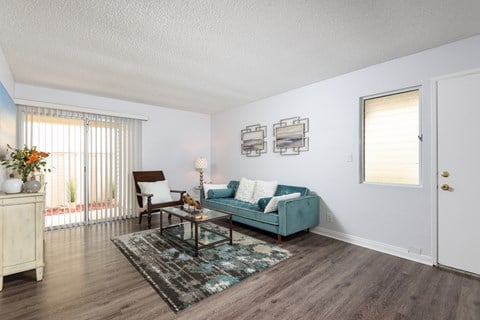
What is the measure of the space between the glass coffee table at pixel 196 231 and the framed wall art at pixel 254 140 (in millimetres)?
1840

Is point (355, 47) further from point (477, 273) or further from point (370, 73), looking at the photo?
point (477, 273)

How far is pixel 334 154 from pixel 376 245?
1349 millimetres

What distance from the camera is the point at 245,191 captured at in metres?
4.29

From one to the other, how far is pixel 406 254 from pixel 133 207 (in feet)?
15.1

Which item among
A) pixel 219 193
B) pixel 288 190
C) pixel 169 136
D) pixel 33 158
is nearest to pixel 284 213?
pixel 288 190

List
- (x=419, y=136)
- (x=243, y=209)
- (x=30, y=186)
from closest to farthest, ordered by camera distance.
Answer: (x=30, y=186) < (x=419, y=136) < (x=243, y=209)

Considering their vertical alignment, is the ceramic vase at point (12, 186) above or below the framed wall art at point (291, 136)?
below

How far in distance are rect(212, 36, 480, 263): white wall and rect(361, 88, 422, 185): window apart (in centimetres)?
14

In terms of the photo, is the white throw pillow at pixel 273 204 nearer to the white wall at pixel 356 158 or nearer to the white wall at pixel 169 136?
the white wall at pixel 356 158

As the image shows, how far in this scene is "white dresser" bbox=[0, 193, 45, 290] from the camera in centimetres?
202

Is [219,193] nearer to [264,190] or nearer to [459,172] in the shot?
[264,190]

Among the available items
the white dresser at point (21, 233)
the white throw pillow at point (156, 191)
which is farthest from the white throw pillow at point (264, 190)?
the white dresser at point (21, 233)

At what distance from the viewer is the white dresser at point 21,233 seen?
202 centimetres

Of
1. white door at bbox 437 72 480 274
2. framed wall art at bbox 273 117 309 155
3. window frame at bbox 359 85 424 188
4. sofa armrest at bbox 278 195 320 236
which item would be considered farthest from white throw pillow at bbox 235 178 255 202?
white door at bbox 437 72 480 274
